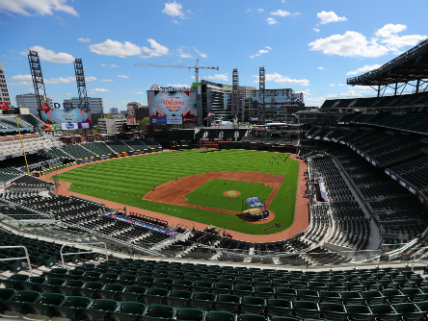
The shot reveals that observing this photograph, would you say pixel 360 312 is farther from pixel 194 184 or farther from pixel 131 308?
pixel 194 184

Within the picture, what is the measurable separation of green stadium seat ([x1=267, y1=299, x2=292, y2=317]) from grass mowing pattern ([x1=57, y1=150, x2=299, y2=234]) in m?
20.1

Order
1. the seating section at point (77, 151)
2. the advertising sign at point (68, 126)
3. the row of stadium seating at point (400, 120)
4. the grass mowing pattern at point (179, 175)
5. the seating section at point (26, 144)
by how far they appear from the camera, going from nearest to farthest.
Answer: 1. the grass mowing pattern at point (179, 175)
2. the row of stadium seating at point (400, 120)
3. the seating section at point (26, 144)
4. the seating section at point (77, 151)
5. the advertising sign at point (68, 126)

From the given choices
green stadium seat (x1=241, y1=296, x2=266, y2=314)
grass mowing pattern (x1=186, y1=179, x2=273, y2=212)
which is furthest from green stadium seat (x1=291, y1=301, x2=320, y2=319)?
grass mowing pattern (x1=186, y1=179, x2=273, y2=212)

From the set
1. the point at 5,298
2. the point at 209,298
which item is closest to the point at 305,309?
the point at 209,298

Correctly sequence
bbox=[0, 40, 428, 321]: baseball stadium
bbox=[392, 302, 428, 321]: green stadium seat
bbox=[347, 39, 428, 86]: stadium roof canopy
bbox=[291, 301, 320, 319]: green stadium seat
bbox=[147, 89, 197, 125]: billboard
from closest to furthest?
bbox=[392, 302, 428, 321]: green stadium seat, bbox=[291, 301, 320, 319]: green stadium seat, bbox=[0, 40, 428, 321]: baseball stadium, bbox=[347, 39, 428, 86]: stadium roof canopy, bbox=[147, 89, 197, 125]: billboard

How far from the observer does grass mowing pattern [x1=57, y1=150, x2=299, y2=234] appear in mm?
31062

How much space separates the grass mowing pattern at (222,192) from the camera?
3498cm

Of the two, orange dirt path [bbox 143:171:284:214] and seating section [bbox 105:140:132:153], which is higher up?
seating section [bbox 105:140:132:153]


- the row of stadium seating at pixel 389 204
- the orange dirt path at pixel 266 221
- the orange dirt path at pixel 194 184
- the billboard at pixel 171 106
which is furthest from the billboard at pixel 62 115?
the row of stadium seating at pixel 389 204

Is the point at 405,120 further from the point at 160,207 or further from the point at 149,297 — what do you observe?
the point at 149,297

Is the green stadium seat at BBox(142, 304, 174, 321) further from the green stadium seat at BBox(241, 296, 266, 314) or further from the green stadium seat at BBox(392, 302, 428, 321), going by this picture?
the green stadium seat at BBox(392, 302, 428, 321)

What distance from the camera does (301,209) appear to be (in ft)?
107

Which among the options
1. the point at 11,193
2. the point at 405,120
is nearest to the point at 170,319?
the point at 11,193

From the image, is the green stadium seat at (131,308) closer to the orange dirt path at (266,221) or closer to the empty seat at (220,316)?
the empty seat at (220,316)
